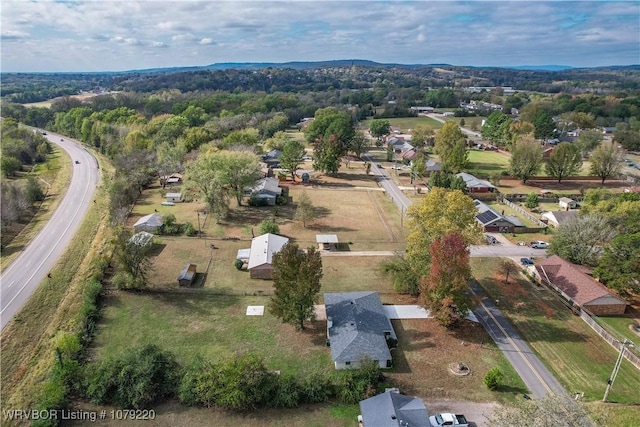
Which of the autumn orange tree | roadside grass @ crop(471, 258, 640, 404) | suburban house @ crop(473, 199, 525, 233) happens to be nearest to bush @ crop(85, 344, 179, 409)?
the autumn orange tree

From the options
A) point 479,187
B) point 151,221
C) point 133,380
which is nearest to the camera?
point 133,380

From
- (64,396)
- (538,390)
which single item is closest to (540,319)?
(538,390)

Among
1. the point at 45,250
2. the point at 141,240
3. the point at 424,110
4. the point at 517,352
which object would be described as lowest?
the point at 517,352

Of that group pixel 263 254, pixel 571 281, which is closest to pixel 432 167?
pixel 571 281

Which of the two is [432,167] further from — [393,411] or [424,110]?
[424,110]

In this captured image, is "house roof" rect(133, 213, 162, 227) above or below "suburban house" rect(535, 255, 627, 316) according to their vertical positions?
above

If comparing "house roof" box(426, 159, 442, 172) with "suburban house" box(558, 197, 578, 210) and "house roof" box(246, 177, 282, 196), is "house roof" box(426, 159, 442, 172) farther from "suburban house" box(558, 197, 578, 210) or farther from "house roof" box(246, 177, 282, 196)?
"house roof" box(246, 177, 282, 196)

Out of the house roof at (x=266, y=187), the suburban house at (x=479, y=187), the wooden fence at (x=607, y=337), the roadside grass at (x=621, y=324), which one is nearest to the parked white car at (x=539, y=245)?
the roadside grass at (x=621, y=324)
